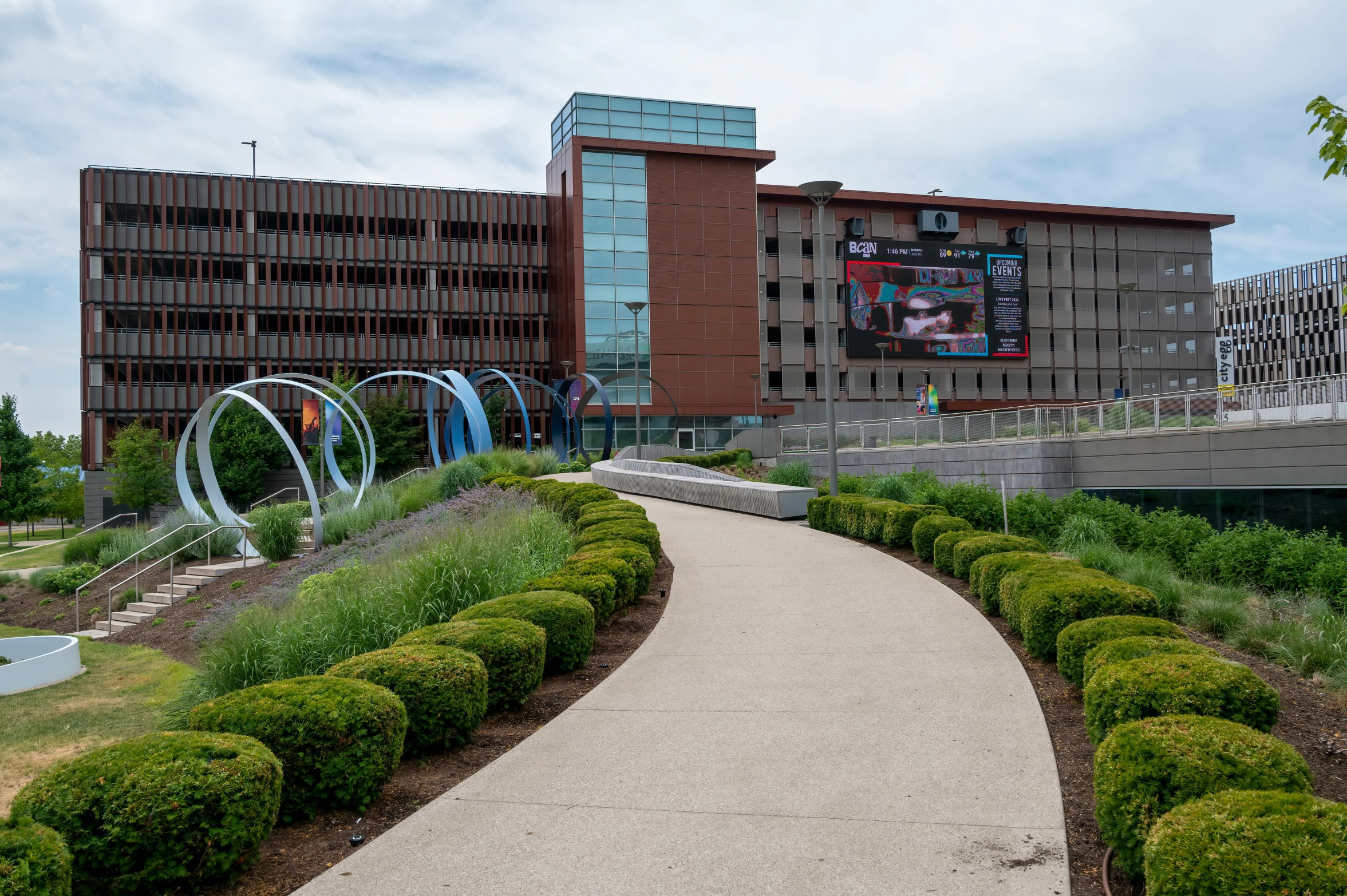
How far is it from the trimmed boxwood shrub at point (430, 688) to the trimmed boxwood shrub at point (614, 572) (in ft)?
11.9

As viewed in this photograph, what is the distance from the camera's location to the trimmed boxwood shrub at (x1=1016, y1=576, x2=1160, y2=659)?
7.75 metres

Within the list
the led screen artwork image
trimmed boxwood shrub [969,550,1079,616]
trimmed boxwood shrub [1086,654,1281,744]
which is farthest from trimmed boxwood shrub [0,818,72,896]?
the led screen artwork image

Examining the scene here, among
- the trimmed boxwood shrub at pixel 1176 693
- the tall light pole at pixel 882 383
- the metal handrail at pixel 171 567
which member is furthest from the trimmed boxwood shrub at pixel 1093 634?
the tall light pole at pixel 882 383

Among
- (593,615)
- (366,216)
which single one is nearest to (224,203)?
(366,216)

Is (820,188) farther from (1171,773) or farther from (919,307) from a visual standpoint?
(919,307)

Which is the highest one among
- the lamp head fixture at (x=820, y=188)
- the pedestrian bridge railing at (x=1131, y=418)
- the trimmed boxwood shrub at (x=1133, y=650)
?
the lamp head fixture at (x=820, y=188)

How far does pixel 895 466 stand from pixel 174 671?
2028 cm

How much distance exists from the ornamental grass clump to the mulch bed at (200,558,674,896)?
3.55 m

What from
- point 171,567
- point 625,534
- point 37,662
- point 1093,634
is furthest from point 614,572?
point 171,567

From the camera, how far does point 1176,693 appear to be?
16.4 feet

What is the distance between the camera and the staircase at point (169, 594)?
22031mm

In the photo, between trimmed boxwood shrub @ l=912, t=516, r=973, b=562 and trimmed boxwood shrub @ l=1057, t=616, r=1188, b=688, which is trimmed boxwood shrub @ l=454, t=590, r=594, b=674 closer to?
trimmed boxwood shrub @ l=1057, t=616, r=1188, b=688

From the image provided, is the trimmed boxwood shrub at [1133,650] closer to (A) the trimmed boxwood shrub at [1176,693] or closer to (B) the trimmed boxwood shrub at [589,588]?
(A) the trimmed boxwood shrub at [1176,693]


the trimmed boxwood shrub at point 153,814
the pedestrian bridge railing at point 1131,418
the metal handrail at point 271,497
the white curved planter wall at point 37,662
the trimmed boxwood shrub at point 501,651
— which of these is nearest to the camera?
the trimmed boxwood shrub at point 153,814
